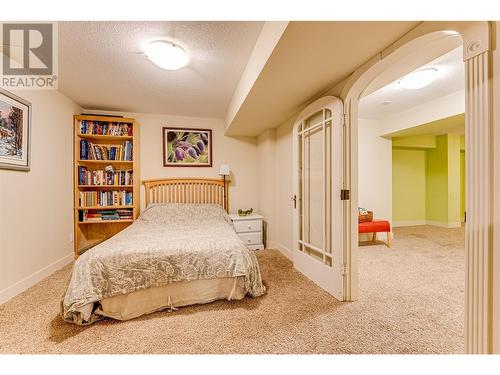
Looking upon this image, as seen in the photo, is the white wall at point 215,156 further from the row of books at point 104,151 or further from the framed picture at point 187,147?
the row of books at point 104,151

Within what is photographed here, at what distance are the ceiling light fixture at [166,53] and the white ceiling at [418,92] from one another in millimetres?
2250

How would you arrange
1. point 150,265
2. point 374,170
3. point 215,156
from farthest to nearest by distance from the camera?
point 374,170
point 215,156
point 150,265

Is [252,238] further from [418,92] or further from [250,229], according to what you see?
[418,92]

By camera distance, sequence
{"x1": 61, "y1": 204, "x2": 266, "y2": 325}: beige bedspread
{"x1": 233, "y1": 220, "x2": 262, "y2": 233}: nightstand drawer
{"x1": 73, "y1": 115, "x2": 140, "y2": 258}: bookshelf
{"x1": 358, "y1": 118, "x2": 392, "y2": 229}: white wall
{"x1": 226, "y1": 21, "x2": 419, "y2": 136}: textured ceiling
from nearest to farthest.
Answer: {"x1": 226, "y1": 21, "x2": 419, "y2": 136}: textured ceiling, {"x1": 61, "y1": 204, "x2": 266, "y2": 325}: beige bedspread, {"x1": 73, "y1": 115, "x2": 140, "y2": 258}: bookshelf, {"x1": 233, "y1": 220, "x2": 262, "y2": 233}: nightstand drawer, {"x1": 358, "y1": 118, "x2": 392, "y2": 229}: white wall

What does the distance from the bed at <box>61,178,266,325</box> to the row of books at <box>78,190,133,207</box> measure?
1360 millimetres

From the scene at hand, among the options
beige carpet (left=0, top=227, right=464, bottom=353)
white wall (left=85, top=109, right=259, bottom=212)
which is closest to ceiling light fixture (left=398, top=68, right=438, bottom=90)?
beige carpet (left=0, top=227, right=464, bottom=353)

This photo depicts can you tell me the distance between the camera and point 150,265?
1663 millimetres

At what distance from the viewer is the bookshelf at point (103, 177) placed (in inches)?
122

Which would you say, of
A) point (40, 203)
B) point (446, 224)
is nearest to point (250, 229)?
point (40, 203)

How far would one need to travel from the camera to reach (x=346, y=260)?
6.06ft

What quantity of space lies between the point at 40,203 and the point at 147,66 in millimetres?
1944

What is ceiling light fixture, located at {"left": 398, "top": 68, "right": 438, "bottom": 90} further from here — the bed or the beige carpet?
the bed

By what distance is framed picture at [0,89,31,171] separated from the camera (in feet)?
6.15
